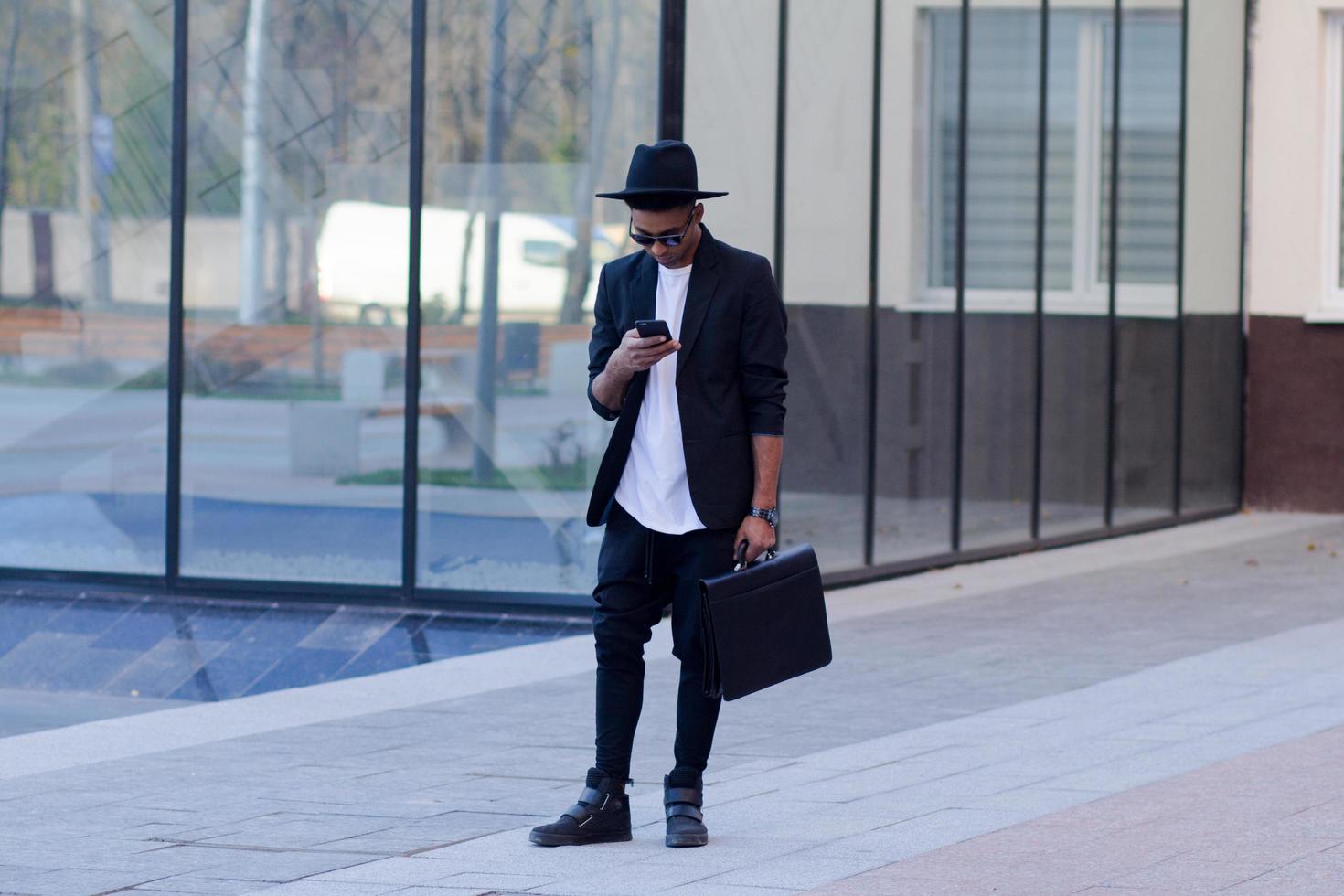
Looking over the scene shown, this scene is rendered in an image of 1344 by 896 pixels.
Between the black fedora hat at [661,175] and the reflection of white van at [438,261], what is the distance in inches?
188

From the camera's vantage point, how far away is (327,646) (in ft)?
32.6

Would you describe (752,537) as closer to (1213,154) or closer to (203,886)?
(203,886)

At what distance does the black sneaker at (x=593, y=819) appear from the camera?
5895mm

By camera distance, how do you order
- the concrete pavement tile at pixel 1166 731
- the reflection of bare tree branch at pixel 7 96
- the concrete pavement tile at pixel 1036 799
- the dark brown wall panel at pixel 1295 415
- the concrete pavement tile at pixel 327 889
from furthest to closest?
the dark brown wall panel at pixel 1295 415 → the reflection of bare tree branch at pixel 7 96 → the concrete pavement tile at pixel 1166 731 → the concrete pavement tile at pixel 1036 799 → the concrete pavement tile at pixel 327 889

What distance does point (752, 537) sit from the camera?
19.3ft

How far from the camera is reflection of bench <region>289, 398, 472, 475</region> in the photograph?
10758 millimetres

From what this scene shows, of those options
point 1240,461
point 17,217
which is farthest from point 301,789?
point 1240,461

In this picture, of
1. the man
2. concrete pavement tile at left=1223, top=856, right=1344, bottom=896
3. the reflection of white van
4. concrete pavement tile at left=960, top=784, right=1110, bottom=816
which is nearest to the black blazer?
the man

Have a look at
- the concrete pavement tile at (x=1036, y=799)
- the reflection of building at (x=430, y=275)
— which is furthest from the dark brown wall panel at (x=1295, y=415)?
the concrete pavement tile at (x=1036, y=799)

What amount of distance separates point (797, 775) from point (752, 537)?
1.35 metres

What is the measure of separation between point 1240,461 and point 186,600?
862 cm

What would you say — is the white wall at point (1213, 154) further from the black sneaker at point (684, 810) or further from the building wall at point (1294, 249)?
the black sneaker at point (684, 810)

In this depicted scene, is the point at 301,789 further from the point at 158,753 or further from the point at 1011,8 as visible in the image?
the point at 1011,8

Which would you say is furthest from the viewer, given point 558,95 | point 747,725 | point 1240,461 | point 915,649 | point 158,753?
point 1240,461
